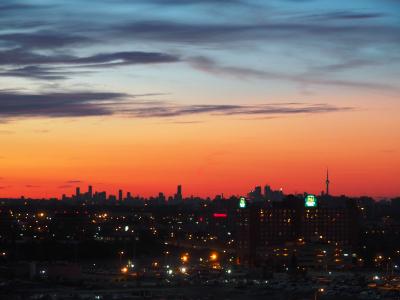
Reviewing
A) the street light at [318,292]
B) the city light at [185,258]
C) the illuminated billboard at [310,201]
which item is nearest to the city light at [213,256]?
the city light at [185,258]

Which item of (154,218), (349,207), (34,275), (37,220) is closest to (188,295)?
(34,275)

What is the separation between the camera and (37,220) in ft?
358

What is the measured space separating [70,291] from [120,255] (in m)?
26.3

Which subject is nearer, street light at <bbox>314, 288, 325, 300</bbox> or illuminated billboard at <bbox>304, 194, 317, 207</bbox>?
street light at <bbox>314, 288, 325, 300</bbox>

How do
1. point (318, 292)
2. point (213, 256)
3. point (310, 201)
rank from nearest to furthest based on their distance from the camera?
point (318, 292)
point (213, 256)
point (310, 201)

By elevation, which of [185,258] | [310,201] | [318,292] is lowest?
[318,292]

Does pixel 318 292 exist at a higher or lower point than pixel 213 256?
lower

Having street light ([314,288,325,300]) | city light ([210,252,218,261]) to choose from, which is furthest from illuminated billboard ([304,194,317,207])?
street light ([314,288,325,300])

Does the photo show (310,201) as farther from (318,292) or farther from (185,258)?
(318,292)

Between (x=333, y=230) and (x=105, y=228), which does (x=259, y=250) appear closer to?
(x=333, y=230)

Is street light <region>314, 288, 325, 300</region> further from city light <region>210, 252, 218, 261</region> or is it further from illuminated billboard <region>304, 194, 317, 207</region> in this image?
illuminated billboard <region>304, 194, 317, 207</region>

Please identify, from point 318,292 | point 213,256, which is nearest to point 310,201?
point 213,256

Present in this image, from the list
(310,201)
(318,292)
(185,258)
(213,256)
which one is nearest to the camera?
(318,292)

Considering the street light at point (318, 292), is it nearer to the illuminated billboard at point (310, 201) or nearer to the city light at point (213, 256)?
the city light at point (213, 256)
